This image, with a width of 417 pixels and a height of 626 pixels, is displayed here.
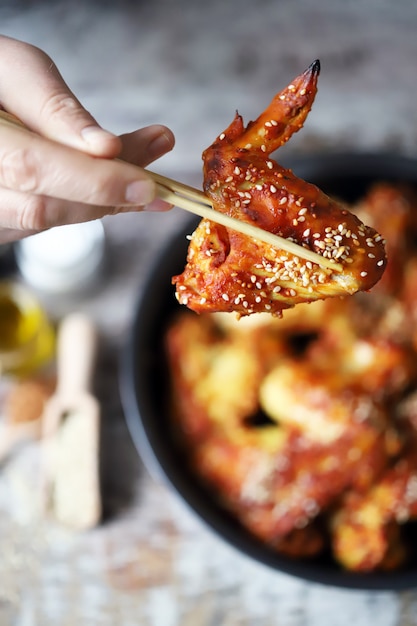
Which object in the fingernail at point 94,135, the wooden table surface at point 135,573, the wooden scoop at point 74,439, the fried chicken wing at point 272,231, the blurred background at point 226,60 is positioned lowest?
the wooden table surface at point 135,573

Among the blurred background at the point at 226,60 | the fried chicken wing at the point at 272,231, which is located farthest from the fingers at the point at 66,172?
the blurred background at the point at 226,60

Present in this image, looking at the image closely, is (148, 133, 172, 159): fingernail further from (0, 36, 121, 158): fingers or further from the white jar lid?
the white jar lid

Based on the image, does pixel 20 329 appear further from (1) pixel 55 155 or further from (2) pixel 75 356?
(1) pixel 55 155

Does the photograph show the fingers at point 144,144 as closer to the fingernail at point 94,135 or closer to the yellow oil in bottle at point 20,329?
the fingernail at point 94,135

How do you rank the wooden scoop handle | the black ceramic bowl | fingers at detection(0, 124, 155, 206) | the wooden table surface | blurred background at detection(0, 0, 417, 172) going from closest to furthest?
1. fingers at detection(0, 124, 155, 206)
2. the black ceramic bowl
3. the wooden table surface
4. the wooden scoop handle
5. blurred background at detection(0, 0, 417, 172)

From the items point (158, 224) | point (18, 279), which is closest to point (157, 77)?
point (158, 224)

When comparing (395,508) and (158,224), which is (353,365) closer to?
(395,508)

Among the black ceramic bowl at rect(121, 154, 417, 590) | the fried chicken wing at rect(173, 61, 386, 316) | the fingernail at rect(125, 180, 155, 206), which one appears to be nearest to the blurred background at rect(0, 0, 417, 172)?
the black ceramic bowl at rect(121, 154, 417, 590)
